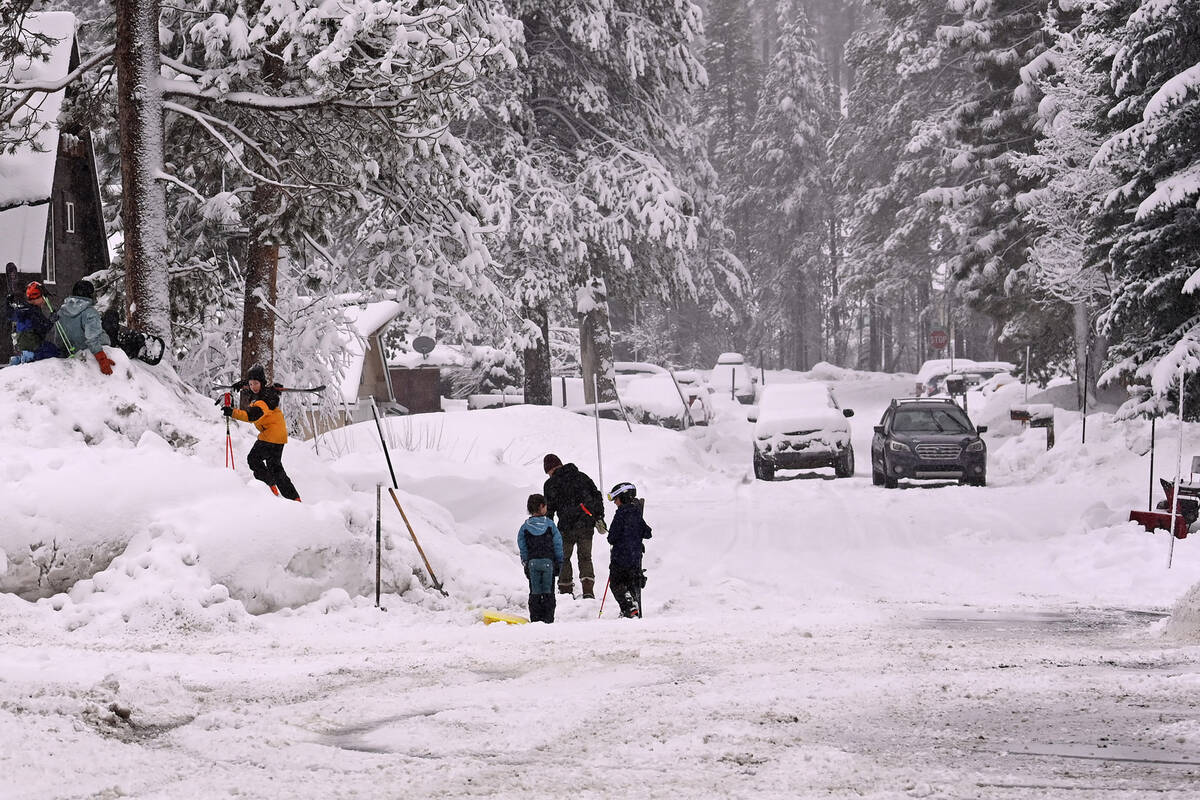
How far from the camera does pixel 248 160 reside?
16906 mm

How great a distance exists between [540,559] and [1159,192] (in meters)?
13.3

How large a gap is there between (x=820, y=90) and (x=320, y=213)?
54.4 meters

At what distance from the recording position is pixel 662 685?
777cm

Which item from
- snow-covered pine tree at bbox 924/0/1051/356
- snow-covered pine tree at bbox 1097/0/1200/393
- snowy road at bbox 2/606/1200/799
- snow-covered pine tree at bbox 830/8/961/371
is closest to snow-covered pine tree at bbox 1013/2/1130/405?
snow-covered pine tree at bbox 924/0/1051/356

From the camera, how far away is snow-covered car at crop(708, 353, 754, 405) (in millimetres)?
48188

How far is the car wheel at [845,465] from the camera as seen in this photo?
24134 millimetres

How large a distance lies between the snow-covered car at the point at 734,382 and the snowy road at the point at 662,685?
3242cm

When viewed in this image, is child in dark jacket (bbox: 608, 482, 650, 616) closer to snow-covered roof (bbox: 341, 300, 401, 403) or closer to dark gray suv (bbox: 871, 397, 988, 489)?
dark gray suv (bbox: 871, 397, 988, 489)

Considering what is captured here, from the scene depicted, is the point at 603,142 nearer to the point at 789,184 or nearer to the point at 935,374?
the point at 935,374

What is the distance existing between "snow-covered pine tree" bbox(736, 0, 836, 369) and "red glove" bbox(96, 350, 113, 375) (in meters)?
54.3

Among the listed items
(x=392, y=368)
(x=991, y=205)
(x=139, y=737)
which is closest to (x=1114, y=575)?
(x=139, y=737)

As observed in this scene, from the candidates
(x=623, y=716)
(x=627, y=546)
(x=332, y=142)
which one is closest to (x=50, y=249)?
(x=332, y=142)

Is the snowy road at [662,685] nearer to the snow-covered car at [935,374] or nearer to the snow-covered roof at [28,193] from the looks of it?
the snow-covered roof at [28,193]

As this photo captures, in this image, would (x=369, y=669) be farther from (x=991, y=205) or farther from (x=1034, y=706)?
(x=991, y=205)
